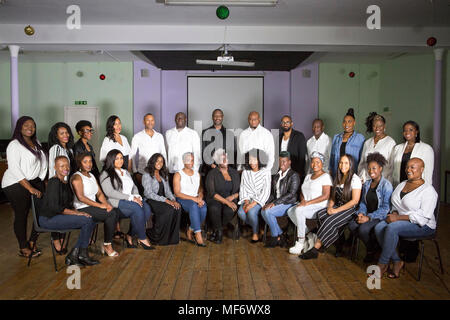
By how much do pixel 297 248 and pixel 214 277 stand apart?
114 cm

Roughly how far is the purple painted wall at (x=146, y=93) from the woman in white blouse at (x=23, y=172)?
16.4 ft

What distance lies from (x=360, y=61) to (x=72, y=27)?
6.11 metres

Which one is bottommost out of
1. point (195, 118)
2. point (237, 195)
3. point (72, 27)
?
point (237, 195)

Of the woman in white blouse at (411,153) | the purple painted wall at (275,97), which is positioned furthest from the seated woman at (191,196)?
the purple painted wall at (275,97)

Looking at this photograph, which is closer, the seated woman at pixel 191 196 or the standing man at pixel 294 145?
the seated woman at pixel 191 196

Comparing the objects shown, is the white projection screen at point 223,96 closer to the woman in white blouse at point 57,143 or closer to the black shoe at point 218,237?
the black shoe at point 218,237

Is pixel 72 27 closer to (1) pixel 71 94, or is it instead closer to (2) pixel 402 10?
(1) pixel 71 94

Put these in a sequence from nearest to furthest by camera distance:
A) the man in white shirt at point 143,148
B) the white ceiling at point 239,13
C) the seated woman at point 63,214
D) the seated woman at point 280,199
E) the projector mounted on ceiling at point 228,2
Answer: the seated woman at point 63,214 → the seated woman at point 280,199 → the projector mounted on ceiling at point 228,2 → the white ceiling at point 239,13 → the man in white shirt at point 143,148

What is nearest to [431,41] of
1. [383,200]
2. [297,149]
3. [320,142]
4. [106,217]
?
[320,142]

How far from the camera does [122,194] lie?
428cm

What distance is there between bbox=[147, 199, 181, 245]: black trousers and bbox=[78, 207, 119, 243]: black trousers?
55cm

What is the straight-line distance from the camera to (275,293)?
122 inches

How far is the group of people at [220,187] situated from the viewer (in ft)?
12.0
